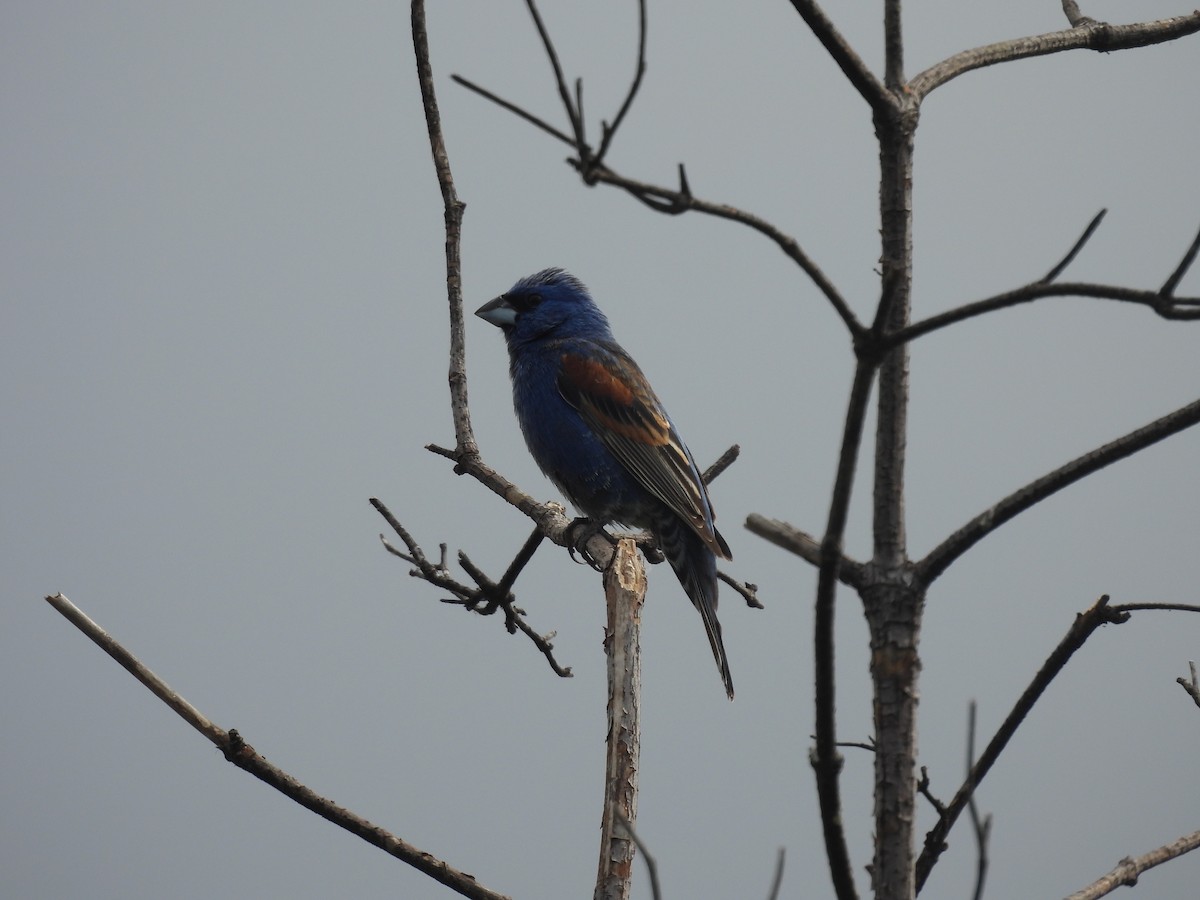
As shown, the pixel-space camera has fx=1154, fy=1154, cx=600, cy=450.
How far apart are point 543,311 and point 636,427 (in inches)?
36.9

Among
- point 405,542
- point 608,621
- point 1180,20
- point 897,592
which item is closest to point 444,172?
point 405,542

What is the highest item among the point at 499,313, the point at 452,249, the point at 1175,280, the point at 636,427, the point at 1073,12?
the point at 499,313

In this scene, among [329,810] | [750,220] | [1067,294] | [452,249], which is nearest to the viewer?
[1067,294]

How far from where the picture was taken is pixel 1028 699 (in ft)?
7.13

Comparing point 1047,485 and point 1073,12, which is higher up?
point 1073,12

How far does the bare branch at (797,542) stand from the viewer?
59.3 inches

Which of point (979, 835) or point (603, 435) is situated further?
point (603, 435)

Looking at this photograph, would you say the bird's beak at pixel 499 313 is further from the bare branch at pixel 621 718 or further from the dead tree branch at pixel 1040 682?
the dead tree branch at pixel 1040 682

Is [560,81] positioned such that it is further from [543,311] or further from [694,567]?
[543,311]

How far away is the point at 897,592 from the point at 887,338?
40cm

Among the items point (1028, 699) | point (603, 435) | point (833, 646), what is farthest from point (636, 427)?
point (833, 646)

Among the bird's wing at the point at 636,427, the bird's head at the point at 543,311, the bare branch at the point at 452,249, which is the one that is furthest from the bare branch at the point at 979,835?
the bird's head at the point at 543,311

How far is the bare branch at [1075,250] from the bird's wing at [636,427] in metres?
3.50

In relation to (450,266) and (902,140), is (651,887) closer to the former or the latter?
(902,140)
